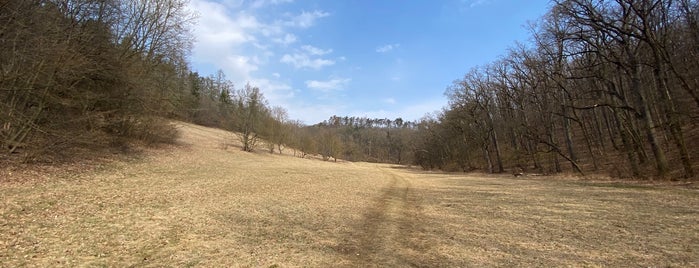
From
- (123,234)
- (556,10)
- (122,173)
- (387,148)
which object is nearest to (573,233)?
(123,234)

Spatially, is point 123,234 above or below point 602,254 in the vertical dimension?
below

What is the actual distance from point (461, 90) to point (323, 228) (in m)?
40.0

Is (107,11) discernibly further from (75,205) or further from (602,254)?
(602,254)

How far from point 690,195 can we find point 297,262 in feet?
48.3

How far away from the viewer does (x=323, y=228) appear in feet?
32.1

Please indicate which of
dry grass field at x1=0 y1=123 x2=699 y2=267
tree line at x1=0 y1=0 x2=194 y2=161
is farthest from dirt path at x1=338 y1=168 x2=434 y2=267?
tree line at x1=0 y1=0 x2=194 y2=161

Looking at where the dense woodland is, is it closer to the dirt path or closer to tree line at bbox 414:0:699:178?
tree line at bbox 414:0:699:178

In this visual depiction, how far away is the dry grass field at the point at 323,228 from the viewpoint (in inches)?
267

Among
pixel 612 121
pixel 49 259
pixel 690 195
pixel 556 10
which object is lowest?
pixel 49 259

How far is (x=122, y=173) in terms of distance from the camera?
58.1ft

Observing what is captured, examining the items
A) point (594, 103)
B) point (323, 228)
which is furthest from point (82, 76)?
point (594, 103)

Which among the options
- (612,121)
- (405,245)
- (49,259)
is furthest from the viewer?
(612,121)

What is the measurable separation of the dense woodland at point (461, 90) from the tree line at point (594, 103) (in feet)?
0.54

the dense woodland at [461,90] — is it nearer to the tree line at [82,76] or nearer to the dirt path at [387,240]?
the tree line at [82,76]
